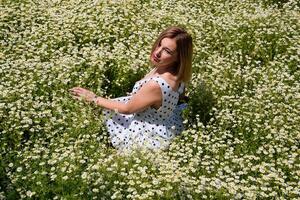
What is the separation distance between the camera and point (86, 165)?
511 centimetres

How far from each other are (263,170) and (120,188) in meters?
1.54

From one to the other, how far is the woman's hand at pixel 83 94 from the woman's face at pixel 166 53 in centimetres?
94

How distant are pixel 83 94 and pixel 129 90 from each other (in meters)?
1.10

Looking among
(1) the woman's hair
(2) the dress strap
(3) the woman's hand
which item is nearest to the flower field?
(3) the woman's hand

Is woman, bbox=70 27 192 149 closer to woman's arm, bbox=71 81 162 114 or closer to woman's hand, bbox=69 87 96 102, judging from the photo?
woman's arm, bbox=71 81 162 114

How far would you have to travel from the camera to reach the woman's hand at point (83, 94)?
609 cm

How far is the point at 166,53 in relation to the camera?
573cm

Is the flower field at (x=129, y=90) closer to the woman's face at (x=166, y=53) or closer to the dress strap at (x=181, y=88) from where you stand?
the dress strap at (x=181, y=88)

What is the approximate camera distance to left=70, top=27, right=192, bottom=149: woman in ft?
18.5

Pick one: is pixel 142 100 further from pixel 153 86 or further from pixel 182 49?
pixel 182 49

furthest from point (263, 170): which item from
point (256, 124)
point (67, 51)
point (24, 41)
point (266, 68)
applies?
point (24, 41)

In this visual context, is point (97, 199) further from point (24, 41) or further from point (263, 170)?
point (24, 41)

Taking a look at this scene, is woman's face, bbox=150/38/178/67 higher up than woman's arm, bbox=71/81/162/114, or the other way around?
woman's face, bbox=150/38/178/67

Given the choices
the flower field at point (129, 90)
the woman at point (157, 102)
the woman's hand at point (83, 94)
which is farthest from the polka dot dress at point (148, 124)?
the woman's hand at point (83, 94)
